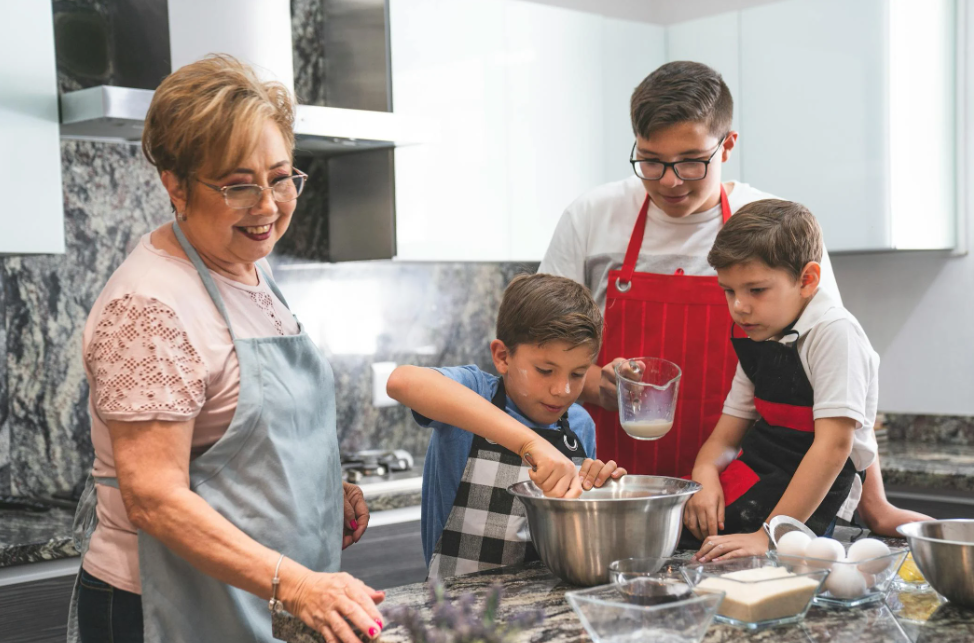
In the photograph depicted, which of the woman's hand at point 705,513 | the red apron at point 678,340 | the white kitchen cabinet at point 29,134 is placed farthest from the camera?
the white kitchen cabinet at point 29,134

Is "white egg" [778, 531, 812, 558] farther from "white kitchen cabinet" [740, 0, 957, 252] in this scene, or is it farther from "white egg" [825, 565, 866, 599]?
"white kitchen cabinet" [740, 0, 957, 252]

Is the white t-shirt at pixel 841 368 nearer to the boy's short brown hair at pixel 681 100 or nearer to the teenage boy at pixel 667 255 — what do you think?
the teenage boy at pixel 667 255

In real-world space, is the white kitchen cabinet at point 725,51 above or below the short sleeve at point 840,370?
above

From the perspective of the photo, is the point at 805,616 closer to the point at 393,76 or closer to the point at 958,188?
the point at 393,76

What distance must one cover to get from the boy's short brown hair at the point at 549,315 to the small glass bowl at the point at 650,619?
58 centimetres

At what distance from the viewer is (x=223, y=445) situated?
47.9 inches

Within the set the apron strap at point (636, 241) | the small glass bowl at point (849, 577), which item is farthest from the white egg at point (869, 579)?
the apron strap at point (636, 241)

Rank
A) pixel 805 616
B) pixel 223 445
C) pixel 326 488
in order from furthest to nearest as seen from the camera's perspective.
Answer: pixel 326 488
pixel 223 445
pixel 805 616

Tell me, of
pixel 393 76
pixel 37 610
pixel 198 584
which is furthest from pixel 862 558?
pixel 393 76

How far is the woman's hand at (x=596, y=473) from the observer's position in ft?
4.21

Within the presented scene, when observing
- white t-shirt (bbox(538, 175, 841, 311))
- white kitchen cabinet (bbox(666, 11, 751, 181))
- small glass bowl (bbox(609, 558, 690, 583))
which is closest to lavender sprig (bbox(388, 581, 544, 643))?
small glass bowl (bbox(609, 558, 690, 583))

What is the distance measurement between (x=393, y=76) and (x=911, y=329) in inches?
73.9

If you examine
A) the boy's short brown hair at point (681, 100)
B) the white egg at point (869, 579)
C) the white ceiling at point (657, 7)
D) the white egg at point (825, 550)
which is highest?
the white ceiling at point (657, 7)

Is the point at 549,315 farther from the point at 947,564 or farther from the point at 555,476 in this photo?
the point at 947,564
